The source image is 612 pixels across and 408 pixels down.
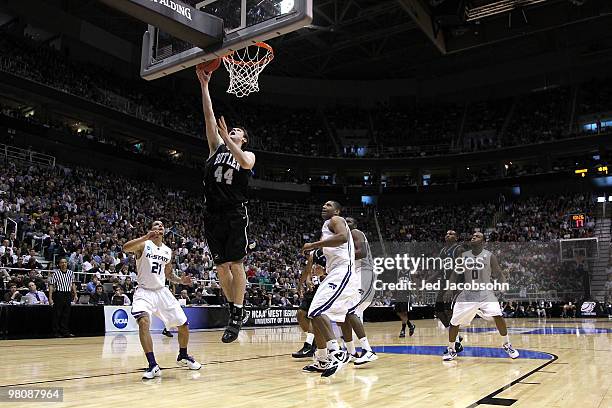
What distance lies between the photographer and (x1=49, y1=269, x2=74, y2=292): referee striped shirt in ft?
42.8

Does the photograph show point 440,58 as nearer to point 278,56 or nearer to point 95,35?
point 278,56

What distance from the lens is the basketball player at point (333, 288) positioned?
6422 millimetres

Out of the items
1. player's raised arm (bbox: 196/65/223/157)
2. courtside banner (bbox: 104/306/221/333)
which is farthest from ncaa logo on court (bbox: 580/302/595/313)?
player's raised arm (bbox: 196/65/223/157)

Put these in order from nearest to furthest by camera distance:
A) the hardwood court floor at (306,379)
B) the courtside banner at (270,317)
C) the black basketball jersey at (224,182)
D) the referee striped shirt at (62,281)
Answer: the hardwood court floor at (306,379), the black basketball jersey at (224,182), the referee striped shirt at (62,281), the courtside banner at (270,317)

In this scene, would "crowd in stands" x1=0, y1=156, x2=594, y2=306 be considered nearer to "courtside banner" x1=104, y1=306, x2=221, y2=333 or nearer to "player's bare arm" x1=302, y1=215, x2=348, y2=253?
"courtside banner" x1=104, y1=306, x2=221, y2=333

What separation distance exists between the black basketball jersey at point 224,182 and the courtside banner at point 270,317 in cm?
1398

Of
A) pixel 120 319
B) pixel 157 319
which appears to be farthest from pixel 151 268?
pixel 157 319

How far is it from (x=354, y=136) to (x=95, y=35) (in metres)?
17.1

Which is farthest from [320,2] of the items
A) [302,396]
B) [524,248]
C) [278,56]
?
[302,396]

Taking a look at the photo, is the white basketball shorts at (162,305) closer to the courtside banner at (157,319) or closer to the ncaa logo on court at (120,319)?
the courtside banner at (157,319)

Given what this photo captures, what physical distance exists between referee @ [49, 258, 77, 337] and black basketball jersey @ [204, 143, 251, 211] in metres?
8.98

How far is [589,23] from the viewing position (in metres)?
33.8

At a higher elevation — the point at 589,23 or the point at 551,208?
the point at 589,23
